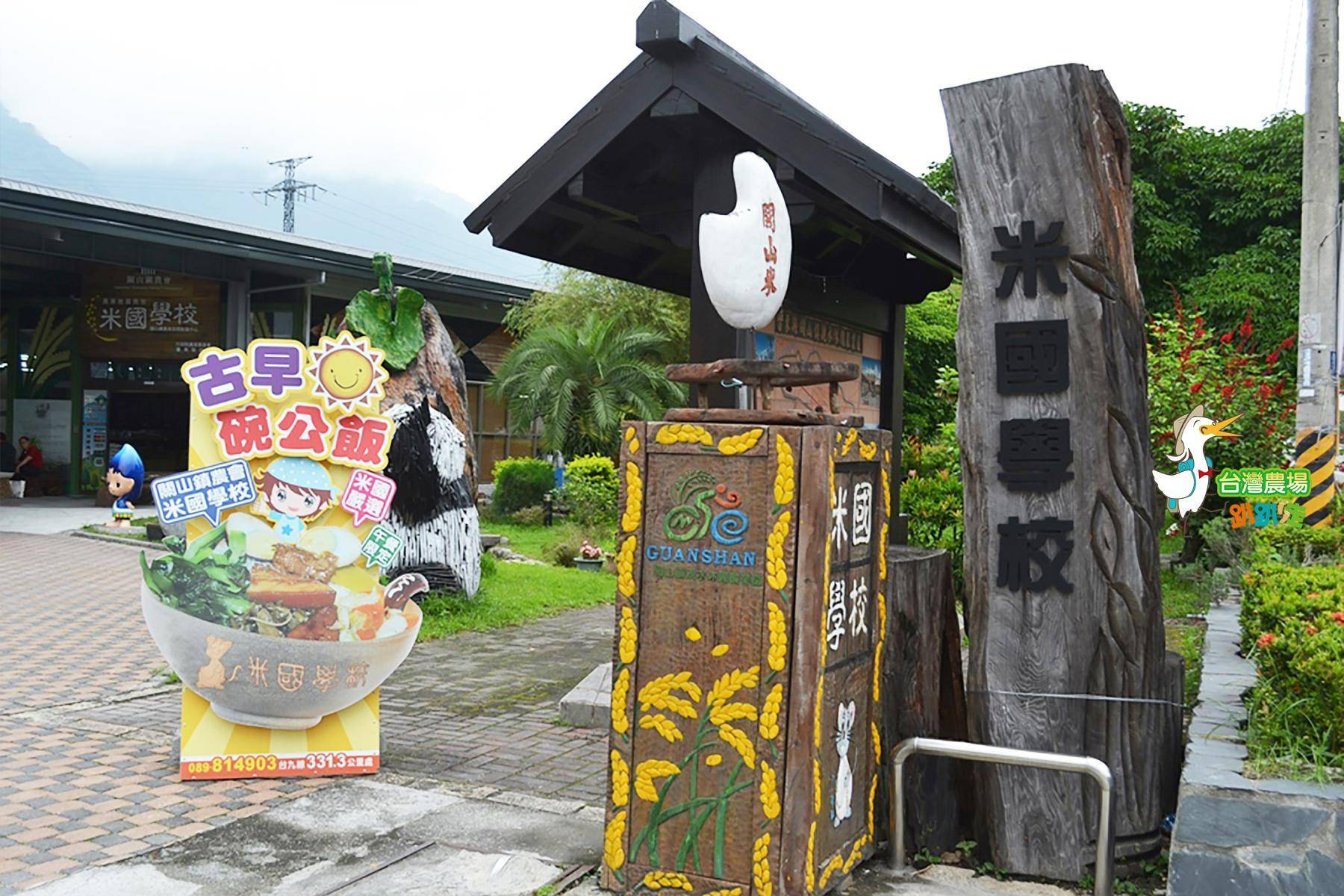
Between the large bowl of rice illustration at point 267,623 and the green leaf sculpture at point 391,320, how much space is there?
459cm

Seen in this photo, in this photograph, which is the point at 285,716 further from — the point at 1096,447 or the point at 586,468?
the point at 586,468

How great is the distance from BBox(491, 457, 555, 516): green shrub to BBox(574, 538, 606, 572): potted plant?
5.28 meters

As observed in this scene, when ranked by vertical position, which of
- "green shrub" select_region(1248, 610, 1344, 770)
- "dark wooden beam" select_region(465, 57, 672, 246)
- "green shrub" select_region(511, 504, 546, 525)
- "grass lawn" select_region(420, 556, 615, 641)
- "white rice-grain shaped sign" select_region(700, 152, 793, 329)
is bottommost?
"grass lawn" select_region(420, 556, 615, 641)

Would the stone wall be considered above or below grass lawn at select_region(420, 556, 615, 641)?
above

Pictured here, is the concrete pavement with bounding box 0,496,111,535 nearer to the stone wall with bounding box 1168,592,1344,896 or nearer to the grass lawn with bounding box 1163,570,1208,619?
the grass lawn with bounding box 1163,570,1208,619

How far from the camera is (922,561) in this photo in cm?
488

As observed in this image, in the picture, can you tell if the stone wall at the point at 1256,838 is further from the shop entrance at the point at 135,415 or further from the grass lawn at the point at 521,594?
the shop entrance at the point at 135,415

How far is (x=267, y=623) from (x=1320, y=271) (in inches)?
359

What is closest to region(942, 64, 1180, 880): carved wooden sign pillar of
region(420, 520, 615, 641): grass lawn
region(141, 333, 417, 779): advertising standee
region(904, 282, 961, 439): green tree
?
region(141, 333, 417, 779): advertising standee

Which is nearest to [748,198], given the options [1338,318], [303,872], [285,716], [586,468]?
[303,872]

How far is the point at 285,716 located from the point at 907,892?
320cm

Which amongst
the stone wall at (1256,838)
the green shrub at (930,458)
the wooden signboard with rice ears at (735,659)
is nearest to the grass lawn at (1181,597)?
the green shrub at (930,458)

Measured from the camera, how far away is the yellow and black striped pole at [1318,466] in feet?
32.5

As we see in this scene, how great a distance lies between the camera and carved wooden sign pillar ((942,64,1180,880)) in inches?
175
